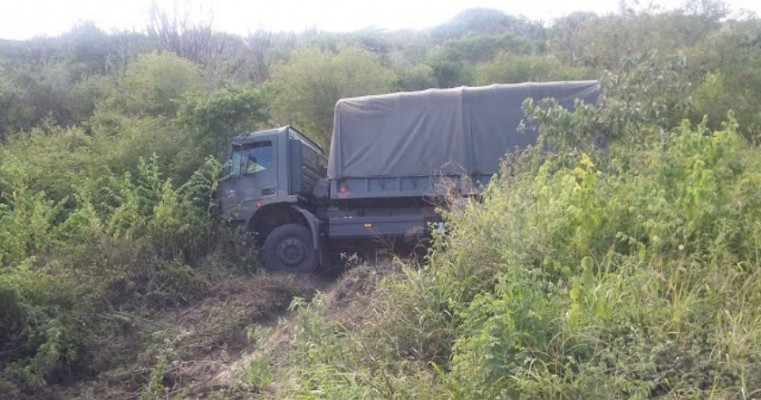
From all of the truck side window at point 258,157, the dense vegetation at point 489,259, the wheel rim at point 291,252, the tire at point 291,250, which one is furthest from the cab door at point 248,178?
the wheel rim at point 291,252

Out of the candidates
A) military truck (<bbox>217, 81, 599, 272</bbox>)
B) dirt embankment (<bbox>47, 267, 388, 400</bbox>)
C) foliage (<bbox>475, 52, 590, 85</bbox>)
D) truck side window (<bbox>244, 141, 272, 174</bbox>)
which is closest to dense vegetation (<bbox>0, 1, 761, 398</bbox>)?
dirt embankment (<bbox>47, 267, 388, 400</bbox>)

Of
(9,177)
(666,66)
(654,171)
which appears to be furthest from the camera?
(9,177)

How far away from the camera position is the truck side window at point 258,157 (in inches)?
564

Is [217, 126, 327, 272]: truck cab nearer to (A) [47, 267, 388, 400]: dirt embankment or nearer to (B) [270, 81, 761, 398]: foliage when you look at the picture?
(A) [47, 267, 388, 400]: dirt embankment

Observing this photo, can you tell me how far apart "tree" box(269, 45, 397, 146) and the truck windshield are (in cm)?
625

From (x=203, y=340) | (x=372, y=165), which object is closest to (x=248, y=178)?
(x=372, y=165)

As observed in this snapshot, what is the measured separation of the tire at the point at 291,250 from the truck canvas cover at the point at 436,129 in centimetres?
114

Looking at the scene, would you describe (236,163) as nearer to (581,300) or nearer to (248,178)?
(248,178)

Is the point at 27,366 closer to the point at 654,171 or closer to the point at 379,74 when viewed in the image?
the point at 654,171

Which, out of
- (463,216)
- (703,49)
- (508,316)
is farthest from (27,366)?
(703,49)

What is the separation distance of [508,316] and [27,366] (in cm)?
500

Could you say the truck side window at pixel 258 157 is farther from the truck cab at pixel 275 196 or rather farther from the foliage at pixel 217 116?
the foliage at pixel 217 116

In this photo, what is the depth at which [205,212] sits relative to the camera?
1412cm

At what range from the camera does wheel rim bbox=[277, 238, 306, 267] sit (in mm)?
14109
